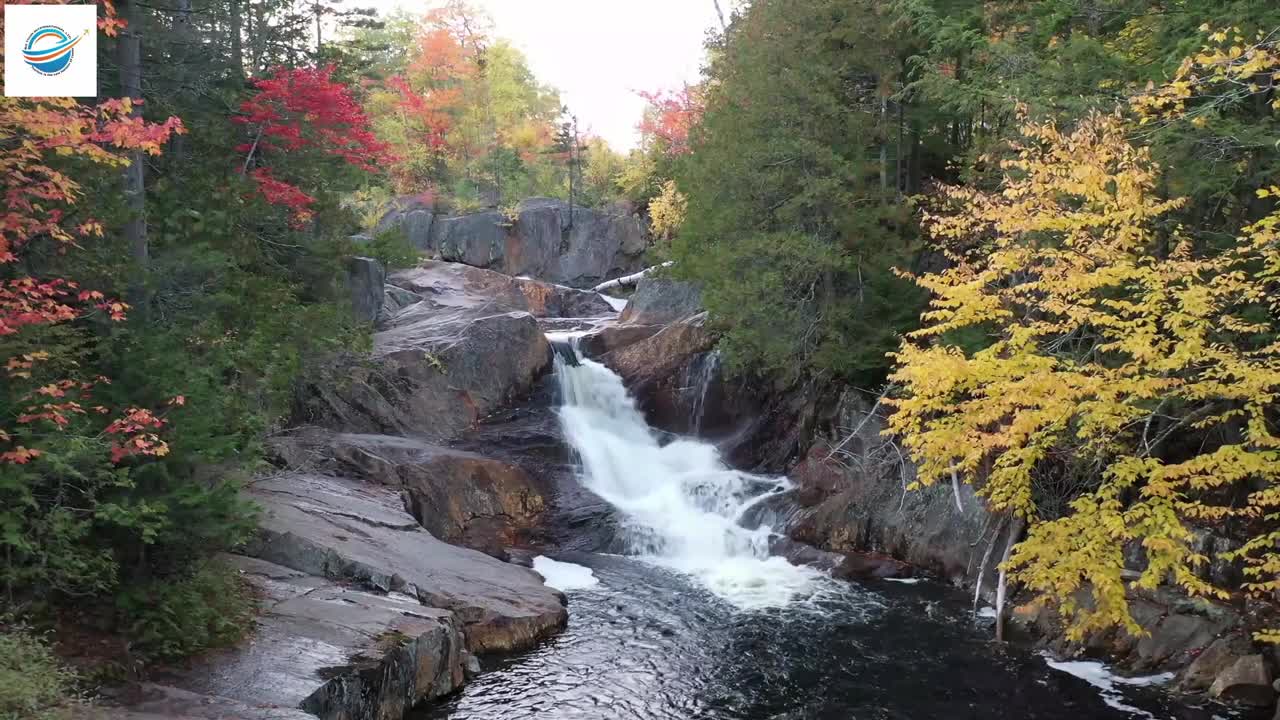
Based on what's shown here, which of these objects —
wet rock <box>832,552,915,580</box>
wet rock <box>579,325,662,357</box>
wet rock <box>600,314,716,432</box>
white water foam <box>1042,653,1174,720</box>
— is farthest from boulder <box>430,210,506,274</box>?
white water foam <box>1042,653,1174,720</box>

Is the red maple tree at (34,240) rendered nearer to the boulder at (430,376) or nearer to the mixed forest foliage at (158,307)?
the mixed forest foliage at (158,307)

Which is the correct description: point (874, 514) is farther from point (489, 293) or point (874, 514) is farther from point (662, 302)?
point (489, 293)

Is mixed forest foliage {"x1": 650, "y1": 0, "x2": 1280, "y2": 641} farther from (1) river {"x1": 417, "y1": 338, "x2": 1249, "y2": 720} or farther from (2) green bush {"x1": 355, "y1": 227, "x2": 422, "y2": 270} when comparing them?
(2) green bush {"x1": 355, "y1": 227, "x2": 422, "y2": 270}

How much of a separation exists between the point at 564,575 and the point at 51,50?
9.81 meters

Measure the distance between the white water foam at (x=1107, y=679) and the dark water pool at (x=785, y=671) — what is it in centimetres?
5

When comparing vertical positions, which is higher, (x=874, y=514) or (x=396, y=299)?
(x=396, y=299)

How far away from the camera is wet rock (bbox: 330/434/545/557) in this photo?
14.8 metres

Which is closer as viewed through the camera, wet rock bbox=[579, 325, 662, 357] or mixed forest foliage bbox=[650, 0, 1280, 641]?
mixed forest foliage bbox=[650, 0, 1280, 641]

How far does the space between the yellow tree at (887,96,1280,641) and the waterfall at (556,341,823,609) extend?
15.1 feet

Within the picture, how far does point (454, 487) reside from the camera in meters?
15.6

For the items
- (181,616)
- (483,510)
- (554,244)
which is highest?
(554,244)

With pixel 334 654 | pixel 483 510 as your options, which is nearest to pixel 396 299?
pixel 483 510

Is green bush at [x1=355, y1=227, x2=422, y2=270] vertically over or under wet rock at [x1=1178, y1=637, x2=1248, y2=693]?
over

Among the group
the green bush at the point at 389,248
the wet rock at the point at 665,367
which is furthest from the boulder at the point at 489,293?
the green bush at the point at 389,248
